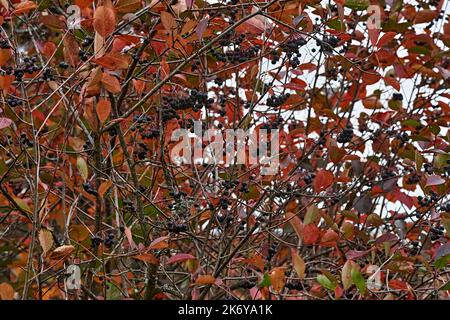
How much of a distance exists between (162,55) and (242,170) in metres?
0.47

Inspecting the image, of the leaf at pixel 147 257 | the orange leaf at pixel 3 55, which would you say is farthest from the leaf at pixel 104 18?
the leaf at pixel 147 257

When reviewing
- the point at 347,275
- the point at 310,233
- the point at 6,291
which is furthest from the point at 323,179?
the point at 6,291

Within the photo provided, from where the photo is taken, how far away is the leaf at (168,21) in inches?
81.8

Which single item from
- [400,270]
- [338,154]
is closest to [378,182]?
[338,154]

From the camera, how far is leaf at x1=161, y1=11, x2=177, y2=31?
2078mm

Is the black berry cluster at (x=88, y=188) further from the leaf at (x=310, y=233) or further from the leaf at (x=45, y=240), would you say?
the leaf at (x=310, y=233)

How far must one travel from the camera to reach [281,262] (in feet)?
11.1

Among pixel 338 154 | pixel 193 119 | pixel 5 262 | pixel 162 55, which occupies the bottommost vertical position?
pixel 5 262

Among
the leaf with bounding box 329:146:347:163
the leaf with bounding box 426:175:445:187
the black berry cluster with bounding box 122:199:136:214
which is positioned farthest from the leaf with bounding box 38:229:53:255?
the leaf with bounding box 426:175:445:187

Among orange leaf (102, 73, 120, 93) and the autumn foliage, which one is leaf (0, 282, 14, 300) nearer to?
the autumn foliage

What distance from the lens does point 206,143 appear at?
258 cm

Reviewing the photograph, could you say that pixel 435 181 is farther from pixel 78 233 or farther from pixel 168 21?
pixel 78 233

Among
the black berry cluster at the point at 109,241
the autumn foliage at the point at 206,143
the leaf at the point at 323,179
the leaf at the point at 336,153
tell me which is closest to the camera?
the autumn foliage at the point at 206,143
